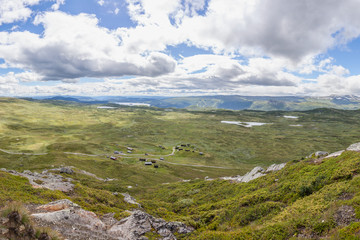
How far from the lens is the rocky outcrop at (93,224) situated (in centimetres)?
1762

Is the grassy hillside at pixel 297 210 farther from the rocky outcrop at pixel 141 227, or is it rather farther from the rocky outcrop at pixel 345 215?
the rocky outcrop at pixel 141 227

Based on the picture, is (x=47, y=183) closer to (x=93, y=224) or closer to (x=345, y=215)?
(x=93, y=224)

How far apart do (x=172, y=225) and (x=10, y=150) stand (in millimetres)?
142907

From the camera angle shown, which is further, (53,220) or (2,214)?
(53,220)

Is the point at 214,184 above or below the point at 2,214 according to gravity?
below

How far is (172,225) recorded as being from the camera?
25.7m

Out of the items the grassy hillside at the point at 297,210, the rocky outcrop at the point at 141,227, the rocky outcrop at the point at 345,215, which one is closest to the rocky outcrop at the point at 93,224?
the rocky outcrop at the point at 141,227

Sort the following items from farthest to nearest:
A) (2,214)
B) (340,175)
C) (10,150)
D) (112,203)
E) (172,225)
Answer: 1. (10,150)
2. (112,203)
3. (172,225)
4. (340,175)
5. (2,214)

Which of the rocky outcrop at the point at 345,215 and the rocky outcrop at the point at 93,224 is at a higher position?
the rocky outcrop at the point at 345,215

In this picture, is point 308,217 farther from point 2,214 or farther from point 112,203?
point 112,203

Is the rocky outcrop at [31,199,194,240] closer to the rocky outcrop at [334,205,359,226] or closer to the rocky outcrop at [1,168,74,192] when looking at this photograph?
the rocky outcrop at [1,168,74,192]

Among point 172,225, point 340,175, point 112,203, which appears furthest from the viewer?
point 112,203

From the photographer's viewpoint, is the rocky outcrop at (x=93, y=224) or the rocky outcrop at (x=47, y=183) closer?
the rocky outcrop at (x=93, y=224)

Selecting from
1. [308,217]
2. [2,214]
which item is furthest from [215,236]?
[2,214]
